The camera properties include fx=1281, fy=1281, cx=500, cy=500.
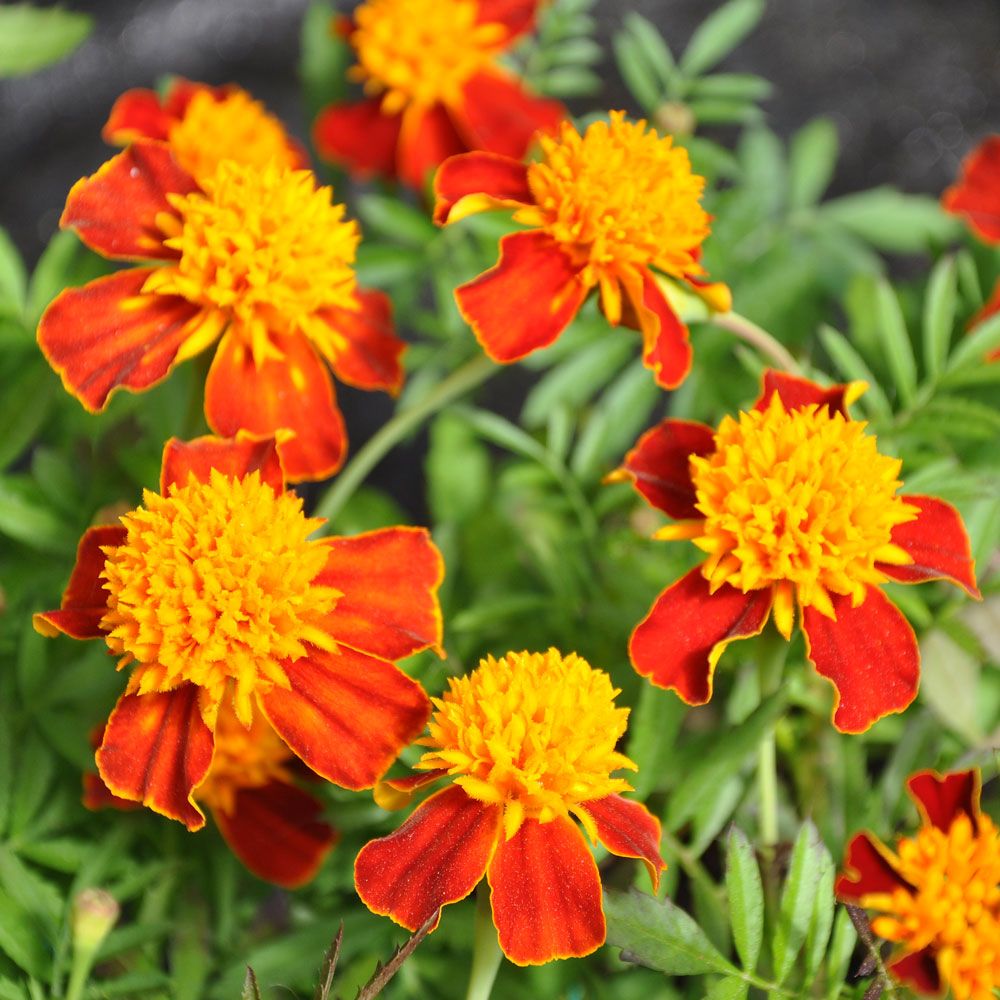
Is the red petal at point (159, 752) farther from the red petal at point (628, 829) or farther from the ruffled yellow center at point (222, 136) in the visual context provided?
the ruffled yellow center at point (222, 136)

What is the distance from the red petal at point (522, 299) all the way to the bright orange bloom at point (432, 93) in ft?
0.85

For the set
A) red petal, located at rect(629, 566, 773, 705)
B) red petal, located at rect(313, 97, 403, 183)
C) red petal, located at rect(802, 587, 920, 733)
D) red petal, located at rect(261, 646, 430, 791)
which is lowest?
red petal, located at rect(802, 587, 920, 733)

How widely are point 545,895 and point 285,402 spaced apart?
0.25 meters

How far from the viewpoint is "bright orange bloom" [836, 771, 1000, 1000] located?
485 millimetres

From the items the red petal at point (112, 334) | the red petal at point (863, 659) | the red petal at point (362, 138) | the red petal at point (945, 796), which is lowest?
the red petal at point (945, 796)

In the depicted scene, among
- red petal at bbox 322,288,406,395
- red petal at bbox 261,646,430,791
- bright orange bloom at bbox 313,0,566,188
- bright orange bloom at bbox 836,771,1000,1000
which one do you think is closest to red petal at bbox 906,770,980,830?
bright orange bloom at bbox 836,771,1000,1000

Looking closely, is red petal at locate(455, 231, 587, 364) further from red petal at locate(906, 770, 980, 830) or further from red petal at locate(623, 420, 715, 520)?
red petal at locate(906, 770, 980, 830)

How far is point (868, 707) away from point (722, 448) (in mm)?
121

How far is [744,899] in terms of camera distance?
516 millimetres

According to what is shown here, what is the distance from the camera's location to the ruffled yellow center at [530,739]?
478 mm

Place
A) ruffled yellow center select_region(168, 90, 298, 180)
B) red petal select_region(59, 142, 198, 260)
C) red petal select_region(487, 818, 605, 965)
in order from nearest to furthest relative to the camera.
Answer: red petal select_region(487, 818, 605, 965)
red petal select_region(59, 142, 198, 260)
ruffled yellow center select_region(168, 90, 298, 180)

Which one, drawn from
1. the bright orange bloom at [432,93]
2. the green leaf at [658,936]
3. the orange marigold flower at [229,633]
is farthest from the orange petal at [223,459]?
the bright orange bloom at [432,93]

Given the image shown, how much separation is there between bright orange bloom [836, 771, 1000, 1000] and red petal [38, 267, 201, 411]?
0.36m

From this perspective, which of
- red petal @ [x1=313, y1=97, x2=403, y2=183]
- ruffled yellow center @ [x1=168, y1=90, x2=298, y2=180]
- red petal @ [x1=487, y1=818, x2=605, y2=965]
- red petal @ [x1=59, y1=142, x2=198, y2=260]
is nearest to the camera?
red petal @ [x1=487, y1=818, x2=605, y2=965]
